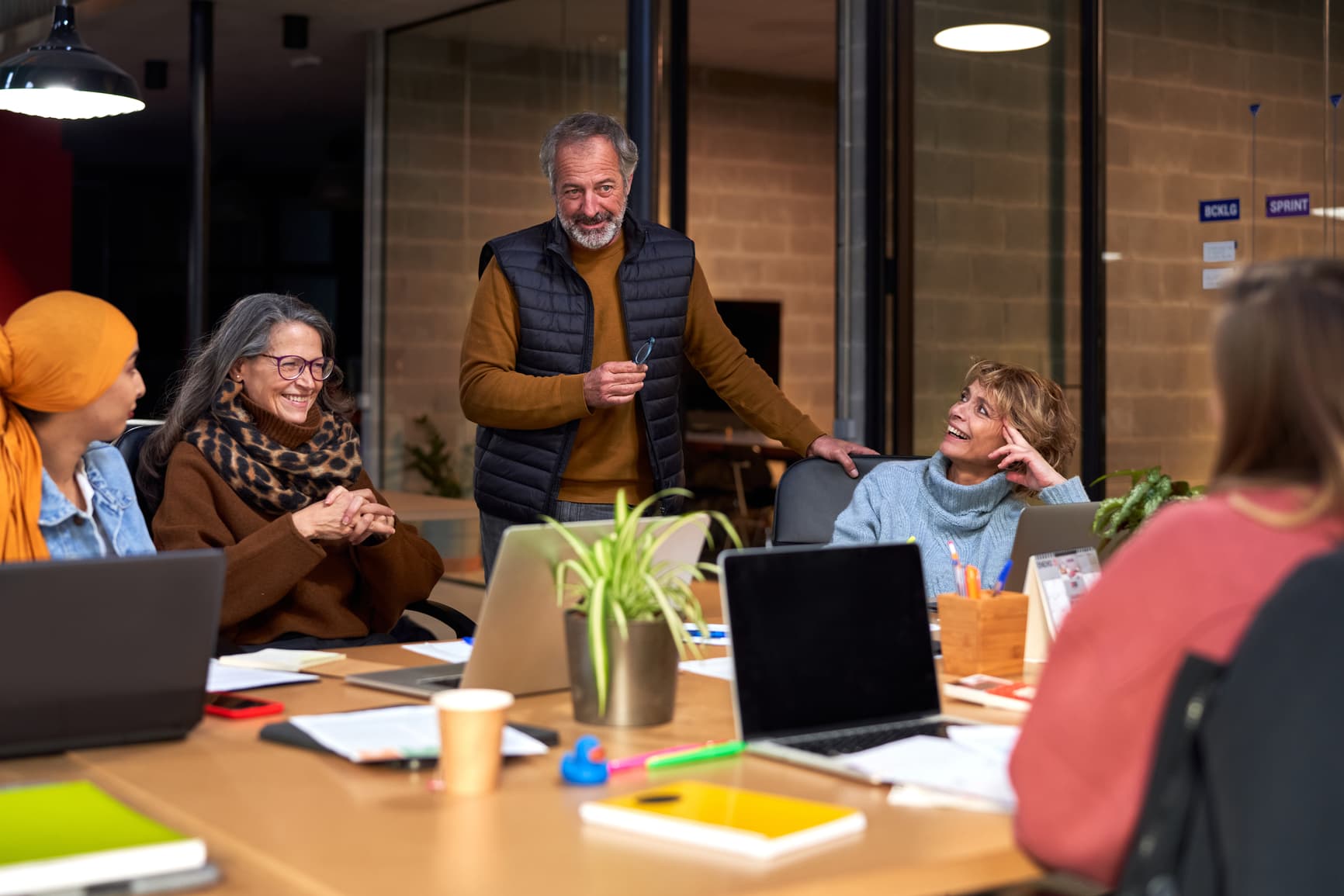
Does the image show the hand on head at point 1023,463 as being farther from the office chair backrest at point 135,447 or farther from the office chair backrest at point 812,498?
the office chair backrest at point 135,447

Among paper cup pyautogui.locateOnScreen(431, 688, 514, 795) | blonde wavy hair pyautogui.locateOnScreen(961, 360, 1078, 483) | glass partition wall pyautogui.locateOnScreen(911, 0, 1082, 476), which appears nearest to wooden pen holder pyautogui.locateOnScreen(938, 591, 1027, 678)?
blonde wavy hair pyautogui.locateOnScreen(961, 360, 1078, 483)

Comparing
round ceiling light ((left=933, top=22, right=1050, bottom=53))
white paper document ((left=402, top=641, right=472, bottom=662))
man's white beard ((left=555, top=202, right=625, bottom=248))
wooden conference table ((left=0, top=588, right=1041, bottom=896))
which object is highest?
round ceiling light ((left=933, top=22, right=1050, bottom=53))

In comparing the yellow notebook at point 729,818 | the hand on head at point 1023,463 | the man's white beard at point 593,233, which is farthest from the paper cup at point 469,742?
the man's white beard at point 593,233

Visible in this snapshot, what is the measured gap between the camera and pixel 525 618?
192cm

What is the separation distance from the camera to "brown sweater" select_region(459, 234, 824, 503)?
10.4 feet

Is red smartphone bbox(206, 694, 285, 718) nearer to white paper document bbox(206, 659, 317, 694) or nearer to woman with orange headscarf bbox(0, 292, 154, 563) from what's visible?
white paper document bbox(206, 659, 317, 694)

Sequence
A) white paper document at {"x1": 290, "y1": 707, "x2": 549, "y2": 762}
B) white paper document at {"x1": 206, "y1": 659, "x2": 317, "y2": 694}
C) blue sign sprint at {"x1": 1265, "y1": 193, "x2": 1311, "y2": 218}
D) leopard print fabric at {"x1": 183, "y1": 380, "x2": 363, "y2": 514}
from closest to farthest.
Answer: white paper document at {"x1": 290, "y1": 707, "x2": 549, "y2": 762} → white paper document at {"x1": 206, "y1": 659, "x2": 317, "y2": 694} → leopard print fabric at {"x1": 183, "y1": 380, "x2": 363, "y2": 514} → blue sign sprint at {"x1": 1265, "y1": 193, "x2": 1311, "y2": 218}

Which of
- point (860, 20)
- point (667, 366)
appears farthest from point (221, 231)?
point (667, 366)

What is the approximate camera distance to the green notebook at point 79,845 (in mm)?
1171

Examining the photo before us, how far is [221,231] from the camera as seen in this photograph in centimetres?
1411

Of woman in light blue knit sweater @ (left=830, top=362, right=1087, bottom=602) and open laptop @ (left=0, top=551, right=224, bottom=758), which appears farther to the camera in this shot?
woman in light blue knit sweater @ (left=830, top=362, right=1087, bottom=602)

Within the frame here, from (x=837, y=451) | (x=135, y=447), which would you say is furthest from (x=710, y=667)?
(x=135, y=447)

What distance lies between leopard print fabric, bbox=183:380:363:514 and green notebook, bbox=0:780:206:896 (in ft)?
4.79

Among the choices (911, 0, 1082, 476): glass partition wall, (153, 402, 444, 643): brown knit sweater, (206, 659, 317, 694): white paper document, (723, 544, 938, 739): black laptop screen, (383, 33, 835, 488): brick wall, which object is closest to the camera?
(723, 544, 938, 739): black laptop screen
